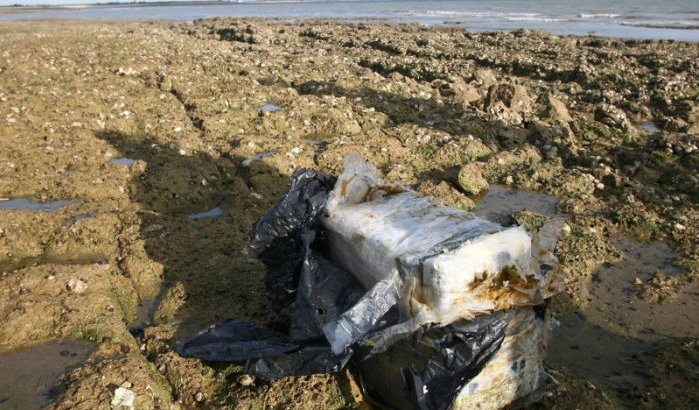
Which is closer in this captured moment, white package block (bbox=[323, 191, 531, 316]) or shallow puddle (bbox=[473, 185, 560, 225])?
white package block (bbox=[323, 191, 531, 316])

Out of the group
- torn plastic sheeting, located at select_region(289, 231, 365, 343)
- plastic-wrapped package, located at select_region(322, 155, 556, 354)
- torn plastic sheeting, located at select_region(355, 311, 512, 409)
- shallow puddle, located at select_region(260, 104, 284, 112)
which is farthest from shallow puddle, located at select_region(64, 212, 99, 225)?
shallow puddle, located at select_region(260, 104, 284, 112)

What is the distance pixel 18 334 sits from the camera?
11.8ft

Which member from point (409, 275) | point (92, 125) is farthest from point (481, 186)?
point (92, 125)

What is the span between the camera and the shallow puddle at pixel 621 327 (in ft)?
12.2

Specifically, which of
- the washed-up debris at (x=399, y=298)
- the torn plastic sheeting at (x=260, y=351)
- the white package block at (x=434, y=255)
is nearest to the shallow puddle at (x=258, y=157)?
the washed-up debris at (x=399, y=298)

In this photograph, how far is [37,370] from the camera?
332cm

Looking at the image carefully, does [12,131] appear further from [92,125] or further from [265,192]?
[265,192]

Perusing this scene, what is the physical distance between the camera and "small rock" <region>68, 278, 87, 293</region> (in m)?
4.05

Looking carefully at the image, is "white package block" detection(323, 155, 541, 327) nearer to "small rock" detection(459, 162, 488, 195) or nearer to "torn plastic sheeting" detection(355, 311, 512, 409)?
"torn plastic sheeting" detection(355, 311, 512, 409)

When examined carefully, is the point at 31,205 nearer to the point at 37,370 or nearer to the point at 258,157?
the point at 258,157

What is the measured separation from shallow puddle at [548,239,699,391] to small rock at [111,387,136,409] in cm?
291

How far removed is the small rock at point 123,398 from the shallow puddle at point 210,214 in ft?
9.42

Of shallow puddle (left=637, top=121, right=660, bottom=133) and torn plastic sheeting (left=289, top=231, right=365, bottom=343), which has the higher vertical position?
torn plastic sheeting (left=289, top=231, right=365, bottom=343)

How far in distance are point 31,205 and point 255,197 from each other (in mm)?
2561
